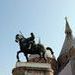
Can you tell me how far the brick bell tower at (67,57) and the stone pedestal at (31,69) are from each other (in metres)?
16.5

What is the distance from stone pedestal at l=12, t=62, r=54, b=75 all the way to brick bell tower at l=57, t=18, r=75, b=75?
1653 centimetres

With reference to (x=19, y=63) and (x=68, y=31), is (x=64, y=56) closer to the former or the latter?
(x=68, y=31)

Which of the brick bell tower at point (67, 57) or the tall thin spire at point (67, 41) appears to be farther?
the tall thin spire at point (67, 41)

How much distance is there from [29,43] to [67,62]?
2027 cm

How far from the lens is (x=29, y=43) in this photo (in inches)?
616

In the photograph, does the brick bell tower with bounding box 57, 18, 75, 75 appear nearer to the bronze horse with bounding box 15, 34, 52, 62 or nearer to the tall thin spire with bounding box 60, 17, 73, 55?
the tall thin spire with bounding box 60, 17, 73, 55

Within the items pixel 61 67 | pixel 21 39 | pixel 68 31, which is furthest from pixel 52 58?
pixel 21 39

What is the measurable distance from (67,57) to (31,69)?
68.4 feet

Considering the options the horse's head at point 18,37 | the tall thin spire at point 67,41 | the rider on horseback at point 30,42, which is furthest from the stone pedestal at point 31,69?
the tall thin spire at point 67,41

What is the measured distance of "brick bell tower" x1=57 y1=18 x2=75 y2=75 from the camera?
32.4 metres

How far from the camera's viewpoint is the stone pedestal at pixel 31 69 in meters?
14.5

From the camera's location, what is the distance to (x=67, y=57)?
35156 millimetres

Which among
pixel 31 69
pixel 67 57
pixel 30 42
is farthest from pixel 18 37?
pixel 67 57

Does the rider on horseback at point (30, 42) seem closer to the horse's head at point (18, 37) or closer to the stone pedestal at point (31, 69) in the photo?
the horse's head at point (18, 37)
